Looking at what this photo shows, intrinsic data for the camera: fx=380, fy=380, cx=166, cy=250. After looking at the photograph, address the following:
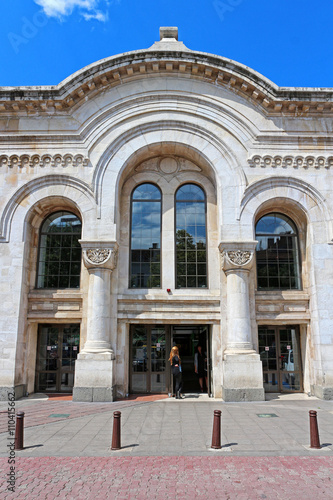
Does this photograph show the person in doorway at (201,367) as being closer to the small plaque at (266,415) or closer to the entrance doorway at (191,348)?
the entrance doorway at (191,348)

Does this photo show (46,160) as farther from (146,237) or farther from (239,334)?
(239,334)

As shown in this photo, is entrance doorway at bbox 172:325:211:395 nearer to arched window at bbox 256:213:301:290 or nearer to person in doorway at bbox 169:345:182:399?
person in doorway at bbox 169:345:182:399

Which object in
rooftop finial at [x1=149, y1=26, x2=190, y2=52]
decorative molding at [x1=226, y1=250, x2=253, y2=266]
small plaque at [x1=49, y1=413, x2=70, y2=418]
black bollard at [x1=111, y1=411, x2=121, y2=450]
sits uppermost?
rooftop finial at [x1=149, y1=26, x2=190, y2=52]

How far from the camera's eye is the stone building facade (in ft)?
46.9

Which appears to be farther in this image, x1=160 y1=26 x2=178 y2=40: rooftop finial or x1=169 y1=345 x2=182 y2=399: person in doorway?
x1=160 y1=26 x2=178 y2=40: rooftop finial

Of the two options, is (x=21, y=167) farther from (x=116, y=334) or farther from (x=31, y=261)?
(x=116, y=334)

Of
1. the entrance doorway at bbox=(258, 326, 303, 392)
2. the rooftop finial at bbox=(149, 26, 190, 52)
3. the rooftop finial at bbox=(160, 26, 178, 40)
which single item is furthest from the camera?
the rooftop finial at bbox=(160, 26, 178, 40)

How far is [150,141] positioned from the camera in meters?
15.2

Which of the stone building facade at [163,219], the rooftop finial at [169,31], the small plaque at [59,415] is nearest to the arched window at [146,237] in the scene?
the stone building facade at [163,219]

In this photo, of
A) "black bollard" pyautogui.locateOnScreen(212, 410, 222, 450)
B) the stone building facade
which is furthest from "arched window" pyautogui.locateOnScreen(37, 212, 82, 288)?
"black bollard" pyautogui.locateOnScreen(212, 410, 222, 450)

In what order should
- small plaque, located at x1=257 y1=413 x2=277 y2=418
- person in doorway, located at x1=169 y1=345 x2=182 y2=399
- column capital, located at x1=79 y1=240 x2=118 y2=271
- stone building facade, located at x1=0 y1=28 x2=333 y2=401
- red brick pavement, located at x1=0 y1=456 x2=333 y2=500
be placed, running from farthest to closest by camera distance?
stone building facade, located at x1=0 y1=28 x2=333 y2=401, column capital, located at x1=79 y1=240 x2=118 y2=271, person in doorway, located at x1=169 y1=345 x2=182 y2=399, small plaque, located at x1=257 y1=413 x2=277 y2=418, red brick pavement, located at x1=0 y1=456 x2=333 y2=500

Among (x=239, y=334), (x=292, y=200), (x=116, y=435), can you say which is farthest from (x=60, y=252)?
(x=292, y=200)

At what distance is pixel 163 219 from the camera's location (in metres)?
15.5

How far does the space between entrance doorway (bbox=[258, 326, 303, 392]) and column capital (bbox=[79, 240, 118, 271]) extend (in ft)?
21.6
